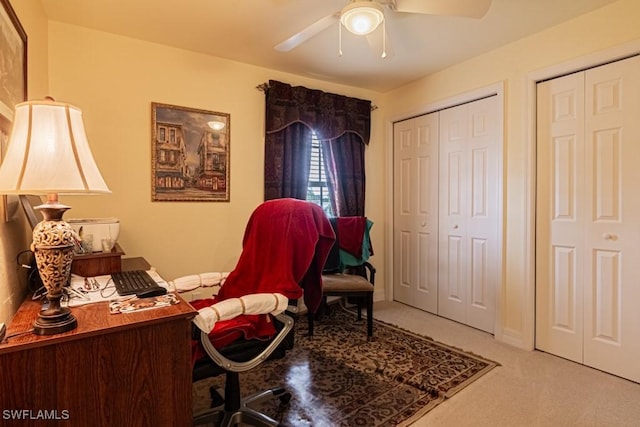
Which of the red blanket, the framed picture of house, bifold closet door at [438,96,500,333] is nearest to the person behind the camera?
the red blanket

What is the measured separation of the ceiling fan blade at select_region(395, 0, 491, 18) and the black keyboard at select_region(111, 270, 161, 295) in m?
1.78

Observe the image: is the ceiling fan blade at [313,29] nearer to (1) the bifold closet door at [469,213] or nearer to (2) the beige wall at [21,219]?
(2) the beige wall at [21,219]

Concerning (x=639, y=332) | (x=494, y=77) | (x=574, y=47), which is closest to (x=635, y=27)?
(x=574, y=47)

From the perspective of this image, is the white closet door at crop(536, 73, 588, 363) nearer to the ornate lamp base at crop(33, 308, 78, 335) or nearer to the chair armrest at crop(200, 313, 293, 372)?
the chair armrest at crop(200, 313, 293, 372)

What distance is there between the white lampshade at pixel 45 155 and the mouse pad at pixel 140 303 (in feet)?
1.44

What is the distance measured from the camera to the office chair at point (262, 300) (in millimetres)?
1456

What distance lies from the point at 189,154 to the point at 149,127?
35 cm

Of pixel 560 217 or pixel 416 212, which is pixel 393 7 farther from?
pixel 416 212

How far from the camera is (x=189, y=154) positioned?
286 cm

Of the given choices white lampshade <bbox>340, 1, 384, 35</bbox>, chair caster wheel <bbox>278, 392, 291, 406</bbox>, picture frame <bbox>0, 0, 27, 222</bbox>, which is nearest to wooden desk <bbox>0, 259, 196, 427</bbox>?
picture frame <bbox>0, 0, 27, 222</bbox>

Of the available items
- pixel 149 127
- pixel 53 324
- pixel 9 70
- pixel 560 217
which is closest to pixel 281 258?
pixel 53 324

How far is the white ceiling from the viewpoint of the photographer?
2.20 metres

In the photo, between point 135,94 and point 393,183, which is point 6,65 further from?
point 393,183

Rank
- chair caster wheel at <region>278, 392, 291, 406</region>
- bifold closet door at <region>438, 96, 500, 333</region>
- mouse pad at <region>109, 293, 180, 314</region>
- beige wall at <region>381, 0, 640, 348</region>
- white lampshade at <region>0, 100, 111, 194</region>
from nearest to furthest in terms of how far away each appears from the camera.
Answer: white lampshade at <region>0, 100, 111, 194</region>, mouse pad at <region>109, 293, 180, 314</region>, chair caster wheel at <region>278, 392, 291, 406</region>, beige wall at <region>381, 0, 640, 348</region>, bifold closet door at <region>438, 96, 500, 333</region>
